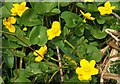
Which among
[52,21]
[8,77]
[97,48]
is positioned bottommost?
[8,77]

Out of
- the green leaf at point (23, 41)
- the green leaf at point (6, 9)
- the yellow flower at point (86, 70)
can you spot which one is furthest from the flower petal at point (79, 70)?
the green leaf at point (6, 9)

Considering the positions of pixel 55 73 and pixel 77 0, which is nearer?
pixel 55 73

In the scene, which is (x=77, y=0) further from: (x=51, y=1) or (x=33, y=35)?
(x=33, y=35)

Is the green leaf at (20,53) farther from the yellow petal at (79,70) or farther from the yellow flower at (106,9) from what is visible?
the yellow flower at (106,9)

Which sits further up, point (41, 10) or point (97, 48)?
point (41, 10)

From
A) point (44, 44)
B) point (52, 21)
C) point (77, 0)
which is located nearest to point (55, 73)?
point (44, 44)

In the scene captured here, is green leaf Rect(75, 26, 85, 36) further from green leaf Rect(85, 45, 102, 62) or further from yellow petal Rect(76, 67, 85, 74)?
Result: yellow petal Rect(76, 67, 85, 74)

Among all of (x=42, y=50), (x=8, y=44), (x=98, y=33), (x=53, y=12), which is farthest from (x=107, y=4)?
(x=8, y=44)
